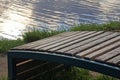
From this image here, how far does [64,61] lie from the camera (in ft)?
15.1

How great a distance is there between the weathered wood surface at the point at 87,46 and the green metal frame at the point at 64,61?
82 millimetres

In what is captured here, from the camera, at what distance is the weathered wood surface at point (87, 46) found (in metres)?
4.44

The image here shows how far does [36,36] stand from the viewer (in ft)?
28.2

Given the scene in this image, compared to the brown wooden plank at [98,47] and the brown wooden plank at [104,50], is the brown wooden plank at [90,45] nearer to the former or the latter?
the brown wooden plank at [98,47]

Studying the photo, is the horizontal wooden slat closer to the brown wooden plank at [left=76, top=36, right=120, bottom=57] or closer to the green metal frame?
the green metal frame

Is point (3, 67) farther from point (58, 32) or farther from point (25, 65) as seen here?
point (58, 32)

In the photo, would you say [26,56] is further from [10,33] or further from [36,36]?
[10,33]

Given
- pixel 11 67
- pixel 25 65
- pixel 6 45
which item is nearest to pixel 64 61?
pixel 11 67

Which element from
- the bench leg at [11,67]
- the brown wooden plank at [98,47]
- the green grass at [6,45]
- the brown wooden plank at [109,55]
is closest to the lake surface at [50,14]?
the green grass at [6,45]

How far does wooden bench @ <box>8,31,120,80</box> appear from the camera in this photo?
425 cm

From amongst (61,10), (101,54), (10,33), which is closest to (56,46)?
(101,54)

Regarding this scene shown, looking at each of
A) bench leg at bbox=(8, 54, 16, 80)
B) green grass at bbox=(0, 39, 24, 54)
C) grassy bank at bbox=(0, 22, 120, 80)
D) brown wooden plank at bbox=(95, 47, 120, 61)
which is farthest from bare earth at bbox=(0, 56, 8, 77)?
brown wooden plank at bbox=(95, 47, 120, 61)

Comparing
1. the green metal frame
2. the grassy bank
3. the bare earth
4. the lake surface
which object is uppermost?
the green metal frame

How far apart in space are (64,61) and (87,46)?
547mm
